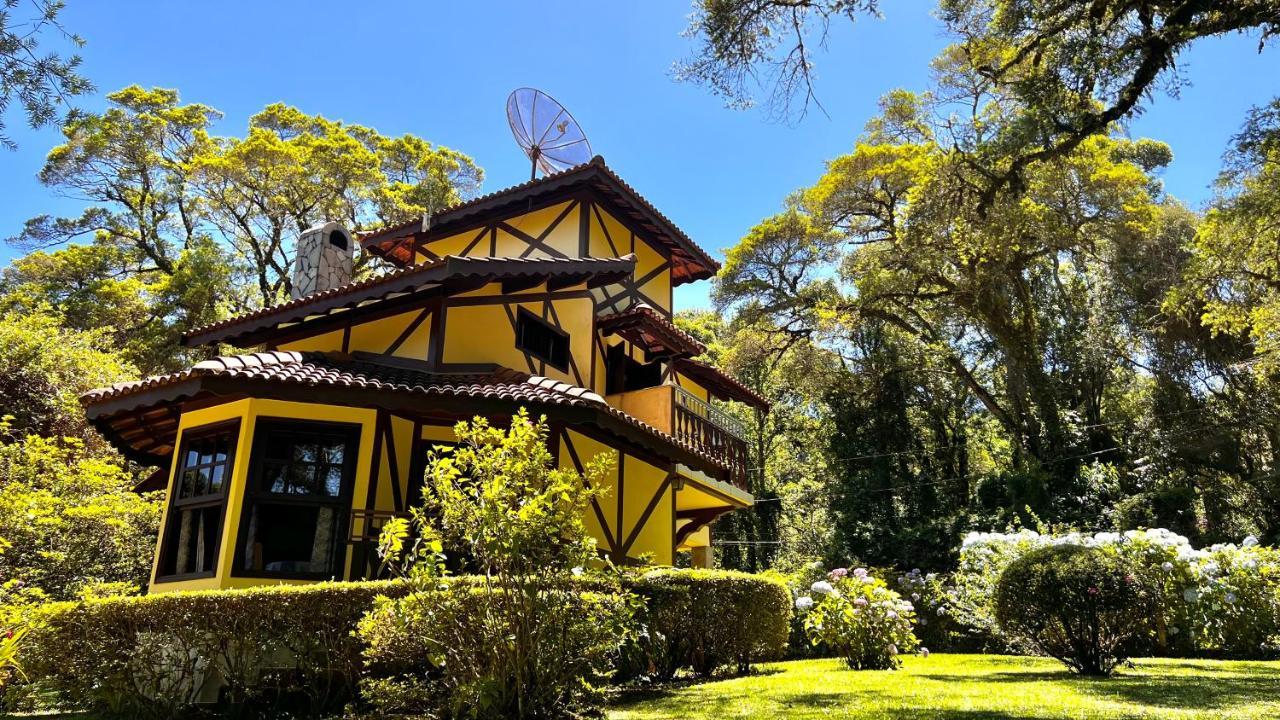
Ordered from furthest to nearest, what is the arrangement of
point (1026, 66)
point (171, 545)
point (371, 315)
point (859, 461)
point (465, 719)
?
1. point (859, 461)
2. point (371, 315)
3. point (171, 545)
4. point (1026, 66)
5. point (465, 719)

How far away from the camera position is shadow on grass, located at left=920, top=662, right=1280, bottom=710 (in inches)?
255

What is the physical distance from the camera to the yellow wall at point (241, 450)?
9594 millimetres

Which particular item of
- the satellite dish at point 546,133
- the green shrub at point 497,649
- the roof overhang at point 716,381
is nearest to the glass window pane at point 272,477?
the green shrub at point 497,649

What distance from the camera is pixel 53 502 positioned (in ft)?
40.6

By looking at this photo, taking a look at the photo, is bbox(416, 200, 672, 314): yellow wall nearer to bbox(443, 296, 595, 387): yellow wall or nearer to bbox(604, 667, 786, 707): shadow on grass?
bbox(443, 296, 595, 387): yellow wall

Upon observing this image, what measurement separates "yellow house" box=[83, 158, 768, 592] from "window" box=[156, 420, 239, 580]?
1.0 inches

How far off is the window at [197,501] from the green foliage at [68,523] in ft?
5.69

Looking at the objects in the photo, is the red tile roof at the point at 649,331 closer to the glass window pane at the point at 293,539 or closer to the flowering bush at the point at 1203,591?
the flowering bush at the point at 1203,591

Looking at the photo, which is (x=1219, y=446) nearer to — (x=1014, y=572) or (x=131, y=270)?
(x=1014, y=572)

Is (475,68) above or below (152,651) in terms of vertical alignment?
above

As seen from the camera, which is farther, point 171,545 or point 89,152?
point 89,152

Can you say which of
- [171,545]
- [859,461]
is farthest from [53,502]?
[859,461]

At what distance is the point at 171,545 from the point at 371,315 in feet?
13.3

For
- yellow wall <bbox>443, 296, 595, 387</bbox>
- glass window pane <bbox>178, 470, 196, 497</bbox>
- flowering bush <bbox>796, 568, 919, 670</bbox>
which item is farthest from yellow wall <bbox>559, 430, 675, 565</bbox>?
glass window pane <bbox>178, 470, 196, 497</bbox>
